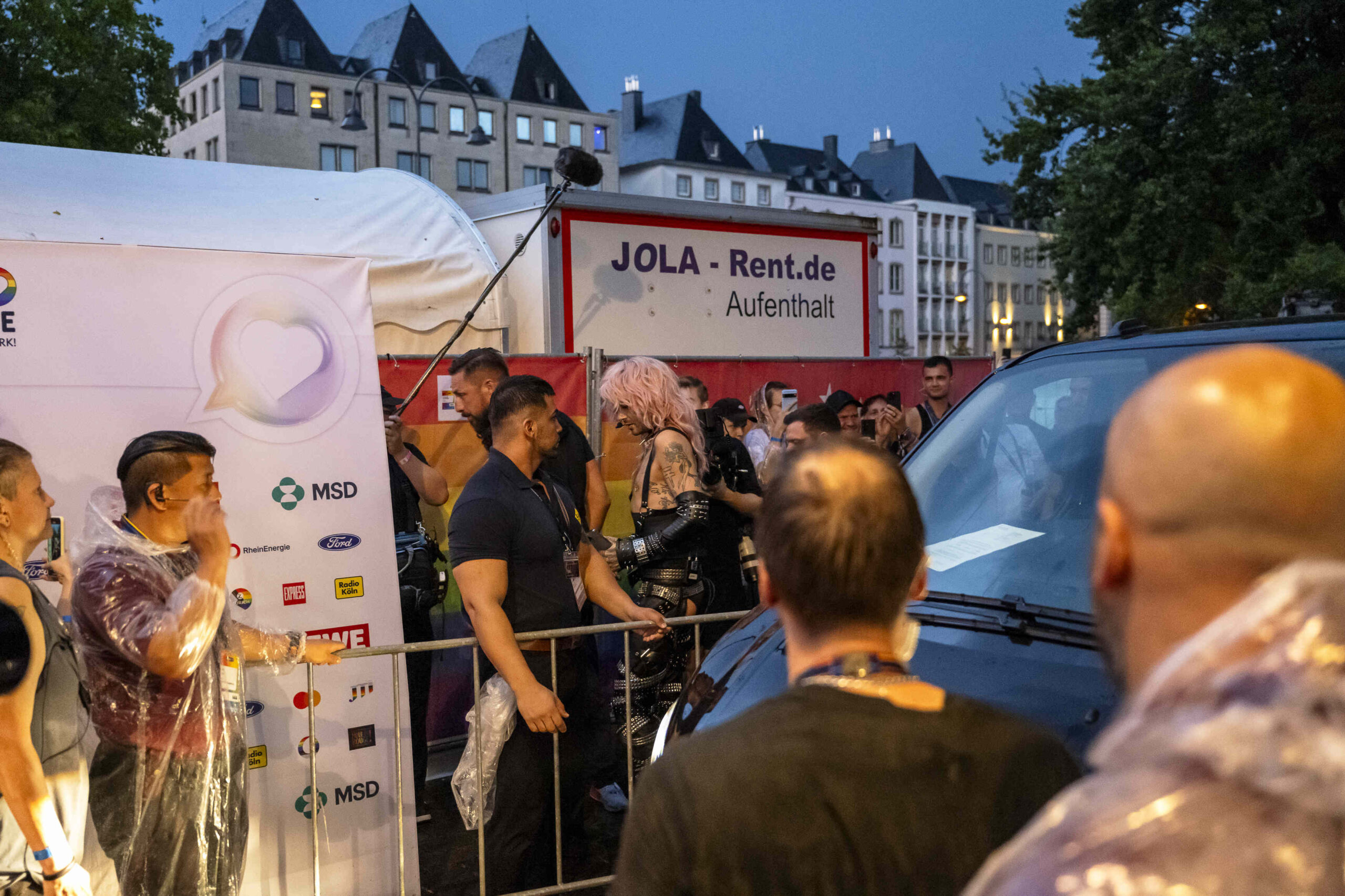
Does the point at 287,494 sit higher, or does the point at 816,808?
the point at 287,494

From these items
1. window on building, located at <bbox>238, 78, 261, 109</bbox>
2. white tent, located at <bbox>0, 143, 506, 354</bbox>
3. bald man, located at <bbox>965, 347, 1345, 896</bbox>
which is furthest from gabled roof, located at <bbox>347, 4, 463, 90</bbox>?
bald man, located at <bbox>965, 347, 1345, 896</bbox>

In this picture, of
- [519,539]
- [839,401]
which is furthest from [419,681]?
[839,401]

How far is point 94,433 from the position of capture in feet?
13.7

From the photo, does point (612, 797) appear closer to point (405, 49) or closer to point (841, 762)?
point (841, 762)

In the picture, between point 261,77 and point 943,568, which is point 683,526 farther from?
point 261,77

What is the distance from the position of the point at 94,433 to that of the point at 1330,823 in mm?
4245

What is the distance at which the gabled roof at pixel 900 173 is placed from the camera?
9650 cm

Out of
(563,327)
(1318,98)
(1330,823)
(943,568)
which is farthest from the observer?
(1318,98)

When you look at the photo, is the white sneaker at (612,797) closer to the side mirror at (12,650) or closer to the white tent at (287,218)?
the white tent at (287,218)

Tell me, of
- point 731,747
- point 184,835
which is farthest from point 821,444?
point 184,835

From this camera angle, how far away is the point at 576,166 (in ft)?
24.4

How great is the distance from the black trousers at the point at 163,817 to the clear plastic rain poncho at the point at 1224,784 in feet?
10.5

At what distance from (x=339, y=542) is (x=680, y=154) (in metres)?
79.1

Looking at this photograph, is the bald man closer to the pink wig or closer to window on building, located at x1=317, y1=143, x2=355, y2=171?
the pink wig
